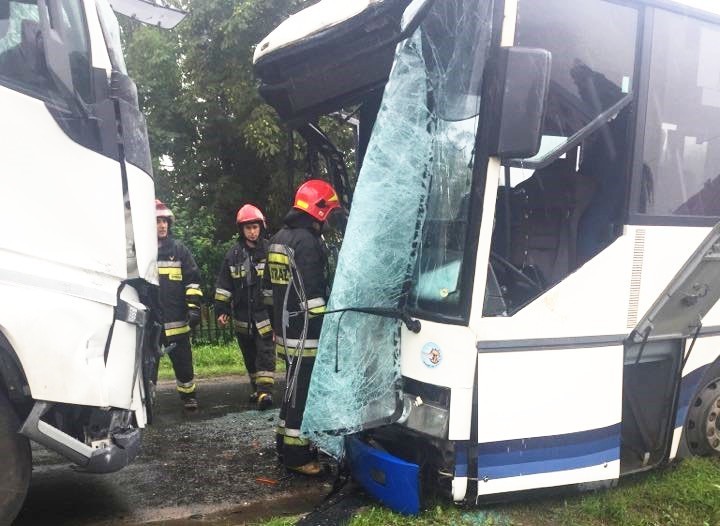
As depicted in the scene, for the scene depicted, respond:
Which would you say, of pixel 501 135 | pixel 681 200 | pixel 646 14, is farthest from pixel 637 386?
pixel 646 14

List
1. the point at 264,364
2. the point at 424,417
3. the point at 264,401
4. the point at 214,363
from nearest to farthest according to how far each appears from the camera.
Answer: the point at 424,417 → the point at 264,401 → the point at 264,364 → the point at 214,363

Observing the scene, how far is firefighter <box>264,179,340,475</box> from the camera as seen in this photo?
12.6ft

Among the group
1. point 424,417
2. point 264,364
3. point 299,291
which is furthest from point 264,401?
point 424,417

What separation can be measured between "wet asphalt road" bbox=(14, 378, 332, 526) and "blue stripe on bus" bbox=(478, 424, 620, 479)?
112 centimetres

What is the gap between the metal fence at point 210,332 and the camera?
858 cm

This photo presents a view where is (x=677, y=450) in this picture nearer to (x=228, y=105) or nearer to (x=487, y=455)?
(x=487, y=455)

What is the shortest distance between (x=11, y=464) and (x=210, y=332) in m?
5.84

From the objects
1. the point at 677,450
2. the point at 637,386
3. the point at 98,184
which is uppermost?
the point at 98,184

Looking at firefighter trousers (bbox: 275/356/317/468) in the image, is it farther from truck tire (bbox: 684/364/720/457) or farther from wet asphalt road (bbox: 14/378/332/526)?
truck tire (bbox: 684/364/720/457)

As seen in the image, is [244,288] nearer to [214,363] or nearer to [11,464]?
[214,363]

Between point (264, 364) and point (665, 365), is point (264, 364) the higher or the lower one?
the lower one

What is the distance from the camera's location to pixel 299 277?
12.4 ft

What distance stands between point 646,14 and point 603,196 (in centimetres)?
92

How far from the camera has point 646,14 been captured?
3.21 m
